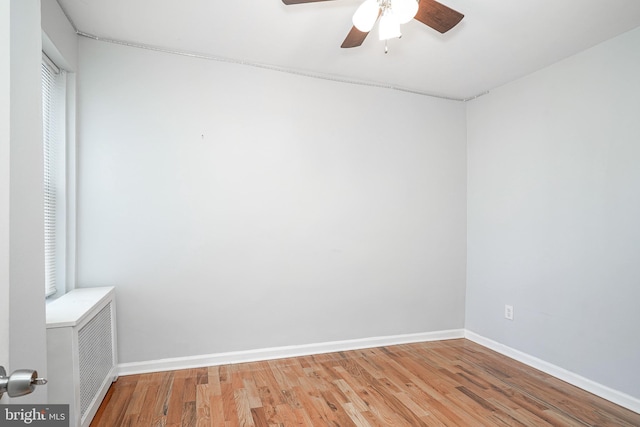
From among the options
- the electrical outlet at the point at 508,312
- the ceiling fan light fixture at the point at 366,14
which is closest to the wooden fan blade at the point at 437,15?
the ceiling fan light fixture at the point at 366,14

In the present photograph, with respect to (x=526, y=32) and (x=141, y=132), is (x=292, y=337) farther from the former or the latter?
(x=526, y=32)

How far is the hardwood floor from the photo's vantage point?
206cm

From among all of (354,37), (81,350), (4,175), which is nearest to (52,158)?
(81,350)

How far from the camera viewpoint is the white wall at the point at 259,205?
2.55 m

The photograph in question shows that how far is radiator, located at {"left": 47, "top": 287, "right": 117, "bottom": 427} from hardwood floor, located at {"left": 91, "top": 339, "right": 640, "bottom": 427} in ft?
0.58

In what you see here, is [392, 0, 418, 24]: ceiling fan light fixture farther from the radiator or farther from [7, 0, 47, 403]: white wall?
the radiator

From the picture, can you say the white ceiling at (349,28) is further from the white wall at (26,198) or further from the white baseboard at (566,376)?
the white baseboard at (566,376)

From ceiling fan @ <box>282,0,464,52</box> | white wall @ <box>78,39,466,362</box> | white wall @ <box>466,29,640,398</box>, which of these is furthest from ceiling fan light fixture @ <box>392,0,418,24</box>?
white wall @ <box>466,29,640,398</box>

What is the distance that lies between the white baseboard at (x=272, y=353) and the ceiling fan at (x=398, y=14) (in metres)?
2.46

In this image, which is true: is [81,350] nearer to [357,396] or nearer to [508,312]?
[357,396]

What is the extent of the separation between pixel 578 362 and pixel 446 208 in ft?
5.30

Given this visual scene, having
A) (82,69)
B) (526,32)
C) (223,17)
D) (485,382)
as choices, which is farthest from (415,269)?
(82,69)

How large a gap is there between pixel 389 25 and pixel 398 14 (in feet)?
0.35

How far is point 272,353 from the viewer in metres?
2.91
